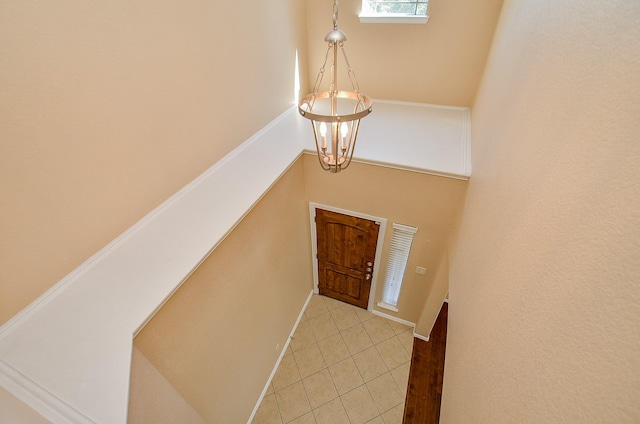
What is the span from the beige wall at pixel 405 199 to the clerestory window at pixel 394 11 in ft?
6.15

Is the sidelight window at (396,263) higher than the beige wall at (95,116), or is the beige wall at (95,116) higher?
the beige wall at (95,116)

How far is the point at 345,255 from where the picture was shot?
4.39m

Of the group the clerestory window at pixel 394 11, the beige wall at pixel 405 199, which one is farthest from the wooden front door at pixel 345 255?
the clerestory window at pixel 394 11

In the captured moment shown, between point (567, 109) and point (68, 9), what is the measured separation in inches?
95.7

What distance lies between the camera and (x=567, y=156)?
1.04m

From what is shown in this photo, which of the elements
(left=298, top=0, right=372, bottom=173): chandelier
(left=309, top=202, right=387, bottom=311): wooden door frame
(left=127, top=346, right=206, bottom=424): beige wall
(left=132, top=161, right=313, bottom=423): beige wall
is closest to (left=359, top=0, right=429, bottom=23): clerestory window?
(left=298, top=0, right=372, bottom=173): chandelier

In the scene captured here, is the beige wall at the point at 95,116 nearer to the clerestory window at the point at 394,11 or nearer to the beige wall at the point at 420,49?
the beige wall at the point at 420,49

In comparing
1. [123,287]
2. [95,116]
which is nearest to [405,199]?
[123,287]

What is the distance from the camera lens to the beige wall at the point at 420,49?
3383 millimetres

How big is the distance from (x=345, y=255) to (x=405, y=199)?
4.54ft

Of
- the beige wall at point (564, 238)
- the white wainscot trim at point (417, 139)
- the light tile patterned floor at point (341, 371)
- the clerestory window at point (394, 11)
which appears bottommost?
the light tile patterned floor at point (341, 371)

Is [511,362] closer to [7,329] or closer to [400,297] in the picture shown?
[7,329]

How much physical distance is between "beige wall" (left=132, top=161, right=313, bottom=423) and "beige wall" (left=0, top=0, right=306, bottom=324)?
2.28ft

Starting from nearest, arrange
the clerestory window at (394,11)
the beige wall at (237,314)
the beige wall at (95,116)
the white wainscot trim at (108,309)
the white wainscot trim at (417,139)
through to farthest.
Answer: the white wainscot trim at (108,309), the beige wall at (95,116), the beige wall at (237,314), the white wainscot trim at (417,139), the clerestory window at (394,11)
